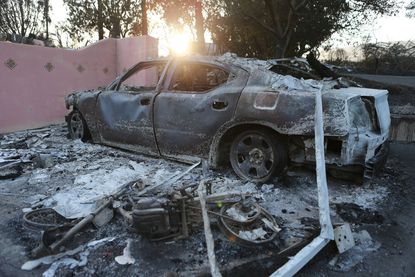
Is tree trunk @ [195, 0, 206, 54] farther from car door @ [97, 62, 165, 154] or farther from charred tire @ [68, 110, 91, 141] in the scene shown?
car door @ [97, 62, 165, 154]

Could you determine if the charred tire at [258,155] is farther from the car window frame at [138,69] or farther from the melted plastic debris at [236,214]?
the car window frame at [138,69]

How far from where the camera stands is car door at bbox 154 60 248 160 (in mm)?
4543

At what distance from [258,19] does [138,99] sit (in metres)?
9.49

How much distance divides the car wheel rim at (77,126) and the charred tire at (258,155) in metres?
3.17

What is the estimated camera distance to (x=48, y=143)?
22.8 ft

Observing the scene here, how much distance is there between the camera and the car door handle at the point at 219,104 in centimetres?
451

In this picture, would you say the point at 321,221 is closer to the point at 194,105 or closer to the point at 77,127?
the point at 194,105

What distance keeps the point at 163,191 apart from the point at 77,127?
3380mm

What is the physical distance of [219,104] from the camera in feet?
14.9

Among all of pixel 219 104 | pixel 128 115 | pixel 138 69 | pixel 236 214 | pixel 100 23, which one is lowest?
pixel 236 214

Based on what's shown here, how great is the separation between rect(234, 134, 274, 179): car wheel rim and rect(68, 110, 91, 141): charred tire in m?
3.09

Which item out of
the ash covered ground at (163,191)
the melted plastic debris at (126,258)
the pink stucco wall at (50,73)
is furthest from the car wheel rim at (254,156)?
the pink stucco wall at (50,73)

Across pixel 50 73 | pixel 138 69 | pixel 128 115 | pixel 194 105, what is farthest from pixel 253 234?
pixel 50 73

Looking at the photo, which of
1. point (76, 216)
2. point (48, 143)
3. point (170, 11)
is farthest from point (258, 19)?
point (76, 216)
